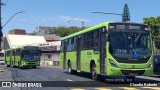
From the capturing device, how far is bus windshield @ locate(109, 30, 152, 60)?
1772 cm

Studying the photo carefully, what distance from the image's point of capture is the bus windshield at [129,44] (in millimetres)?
17719

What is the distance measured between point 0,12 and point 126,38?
30477 mm

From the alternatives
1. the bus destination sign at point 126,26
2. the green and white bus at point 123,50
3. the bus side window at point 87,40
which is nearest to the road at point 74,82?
the green and white bus at point 123,50

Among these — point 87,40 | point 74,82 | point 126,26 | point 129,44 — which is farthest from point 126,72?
point 87,40

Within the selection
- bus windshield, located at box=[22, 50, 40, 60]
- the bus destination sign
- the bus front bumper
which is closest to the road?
the bus front bumper

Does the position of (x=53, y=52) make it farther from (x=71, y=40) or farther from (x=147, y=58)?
(x=147, y=58)

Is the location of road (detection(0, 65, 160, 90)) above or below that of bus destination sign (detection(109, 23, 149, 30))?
below

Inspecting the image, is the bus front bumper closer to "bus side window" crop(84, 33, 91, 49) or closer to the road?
the road

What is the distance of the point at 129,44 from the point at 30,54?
27.2 meters

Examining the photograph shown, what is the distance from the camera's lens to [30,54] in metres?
43.7

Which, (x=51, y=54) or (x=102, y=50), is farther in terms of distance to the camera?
(x=51, y=54)

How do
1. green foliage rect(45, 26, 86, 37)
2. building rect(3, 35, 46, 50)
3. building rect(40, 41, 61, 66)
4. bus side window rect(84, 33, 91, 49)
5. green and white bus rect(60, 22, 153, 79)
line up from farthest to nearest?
green foliage rect(45, 26, 86, 37) → building rect(3, 35, 46, 50) → building rect(40, 41, 61, 66) → bus side window rect(84, 33, 91, 49) → green and white bus rect(60, 22, 153, 79)

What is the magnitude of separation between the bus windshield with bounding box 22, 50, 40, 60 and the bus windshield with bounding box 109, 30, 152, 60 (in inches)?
1048

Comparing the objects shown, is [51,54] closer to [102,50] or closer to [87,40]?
[87,40]
